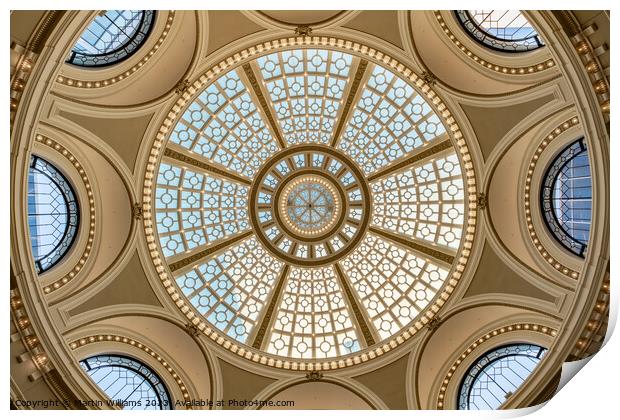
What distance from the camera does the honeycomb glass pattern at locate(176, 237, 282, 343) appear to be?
14.8m

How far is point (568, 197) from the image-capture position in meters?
11.9

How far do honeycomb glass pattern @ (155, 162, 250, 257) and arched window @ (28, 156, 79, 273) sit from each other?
7.60 feet

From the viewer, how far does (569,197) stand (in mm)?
11836

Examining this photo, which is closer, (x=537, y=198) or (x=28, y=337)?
(x=28, y=337)

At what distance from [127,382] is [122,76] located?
713cm

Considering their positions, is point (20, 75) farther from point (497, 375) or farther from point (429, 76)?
point (497, 375)

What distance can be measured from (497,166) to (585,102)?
17.5ft

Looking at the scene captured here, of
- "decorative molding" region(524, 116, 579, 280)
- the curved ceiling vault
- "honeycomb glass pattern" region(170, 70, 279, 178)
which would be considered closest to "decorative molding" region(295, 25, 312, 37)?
the curved ceiling vault

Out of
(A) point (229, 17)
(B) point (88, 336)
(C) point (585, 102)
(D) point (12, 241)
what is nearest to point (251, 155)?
(A) point (229, 17)

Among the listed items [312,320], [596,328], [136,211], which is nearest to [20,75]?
[136,211]

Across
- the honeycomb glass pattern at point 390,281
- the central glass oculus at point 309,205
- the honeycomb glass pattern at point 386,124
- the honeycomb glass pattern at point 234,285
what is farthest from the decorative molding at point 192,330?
the honeycomb glass pattern at point 386,124

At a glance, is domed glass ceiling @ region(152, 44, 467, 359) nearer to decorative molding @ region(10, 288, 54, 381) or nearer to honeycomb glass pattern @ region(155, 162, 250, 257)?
honeycomb glass pattern @ region(155, 162, 250, 257)

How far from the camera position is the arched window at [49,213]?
1175 cm

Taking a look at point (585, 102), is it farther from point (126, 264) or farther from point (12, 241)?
point (126, 264)
